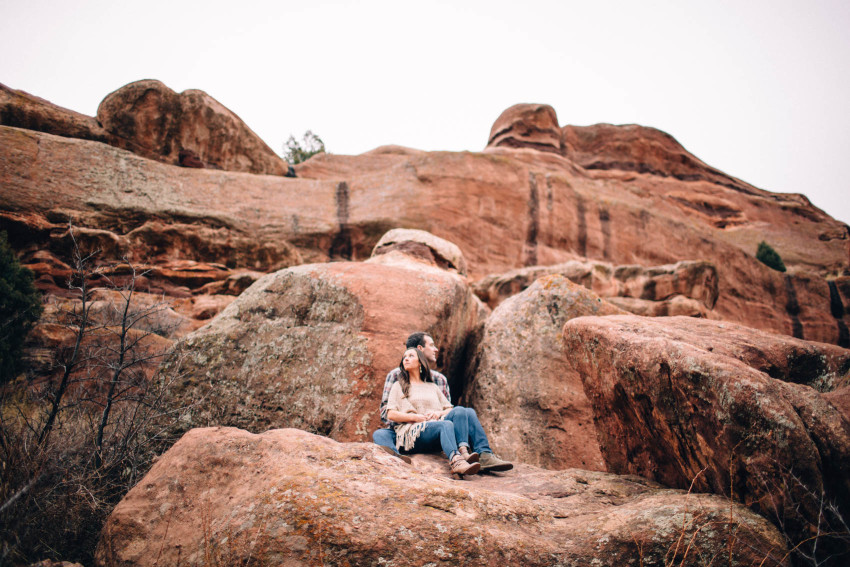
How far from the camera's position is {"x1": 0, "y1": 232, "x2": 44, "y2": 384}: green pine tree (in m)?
7.80

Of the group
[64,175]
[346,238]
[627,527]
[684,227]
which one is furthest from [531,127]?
[627,527]

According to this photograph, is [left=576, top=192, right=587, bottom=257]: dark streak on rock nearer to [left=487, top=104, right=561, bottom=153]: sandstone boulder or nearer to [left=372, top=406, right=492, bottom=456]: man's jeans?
[left=487, top=104, right=561, bottom=153]: sandstone boulder

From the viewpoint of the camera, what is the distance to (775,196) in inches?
1275

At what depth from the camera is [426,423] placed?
482 centimetres

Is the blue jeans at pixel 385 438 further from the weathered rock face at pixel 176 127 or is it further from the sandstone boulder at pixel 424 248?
the weathered rock face at pixel 176 127

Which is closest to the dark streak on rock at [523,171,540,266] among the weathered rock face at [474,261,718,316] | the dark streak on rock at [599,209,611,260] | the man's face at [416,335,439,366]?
the weathered rock face at [474,261,718,316]

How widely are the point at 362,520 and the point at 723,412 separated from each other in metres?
2.39

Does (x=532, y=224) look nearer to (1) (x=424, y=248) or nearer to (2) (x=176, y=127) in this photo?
(1) (x=424, y=248)

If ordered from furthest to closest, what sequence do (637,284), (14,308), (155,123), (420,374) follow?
(155,123) < (637,284) < (14,308) < (420,374)

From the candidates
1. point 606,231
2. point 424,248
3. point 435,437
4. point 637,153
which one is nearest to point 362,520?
point 435,437

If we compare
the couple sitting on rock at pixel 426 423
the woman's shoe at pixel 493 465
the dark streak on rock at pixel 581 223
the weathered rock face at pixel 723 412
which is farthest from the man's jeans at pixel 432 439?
the dark streak on rock at pixel 581 223

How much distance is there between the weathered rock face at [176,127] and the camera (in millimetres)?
16297

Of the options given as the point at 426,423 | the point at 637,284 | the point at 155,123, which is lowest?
the point at 426,423

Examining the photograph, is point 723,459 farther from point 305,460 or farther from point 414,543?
point 305,460
